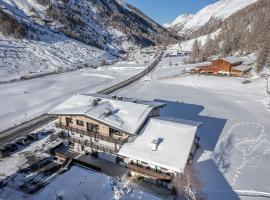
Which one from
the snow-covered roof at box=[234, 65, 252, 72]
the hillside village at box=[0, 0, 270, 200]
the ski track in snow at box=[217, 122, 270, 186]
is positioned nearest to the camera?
the hillside village at box=[0, 0, 270, 200]

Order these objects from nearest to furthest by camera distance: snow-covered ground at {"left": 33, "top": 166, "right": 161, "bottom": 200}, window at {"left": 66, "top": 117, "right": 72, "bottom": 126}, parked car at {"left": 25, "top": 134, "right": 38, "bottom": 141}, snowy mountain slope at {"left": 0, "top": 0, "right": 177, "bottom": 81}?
snow-covered ground at {"left": 33, "top": 166, "right": 161, "bottom": 200} < window at {"left": 66, "top": 117, "right": 72, "bottom": 126} < parked car at {"left": 25, "top": 134, "right": 38, "bottom": 141} < snowy mountain slope at {"left": 0, "top": 0, "right": 177, "bottom": 81}

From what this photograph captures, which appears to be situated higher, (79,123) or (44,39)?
(44,39)

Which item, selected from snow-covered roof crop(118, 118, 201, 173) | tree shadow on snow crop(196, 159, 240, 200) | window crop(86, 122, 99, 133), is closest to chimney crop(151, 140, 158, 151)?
snow-covered roof crop(118, 118, 201, 173)

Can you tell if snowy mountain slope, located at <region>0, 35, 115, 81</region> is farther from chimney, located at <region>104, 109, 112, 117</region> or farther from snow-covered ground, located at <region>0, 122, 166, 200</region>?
chimney, located at <region>104, 109, 112, 117</region>

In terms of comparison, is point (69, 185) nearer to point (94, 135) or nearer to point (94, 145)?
point (94, 145)

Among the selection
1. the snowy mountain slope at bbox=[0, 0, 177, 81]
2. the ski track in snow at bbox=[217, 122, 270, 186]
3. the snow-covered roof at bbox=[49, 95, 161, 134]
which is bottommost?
the ski track in snow at bbox=[217, 122, 270, 186]

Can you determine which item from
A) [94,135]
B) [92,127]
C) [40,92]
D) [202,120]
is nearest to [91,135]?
[94,135]

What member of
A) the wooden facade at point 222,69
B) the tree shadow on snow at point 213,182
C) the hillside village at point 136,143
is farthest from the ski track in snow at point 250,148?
the wooden facade at point 222,69
